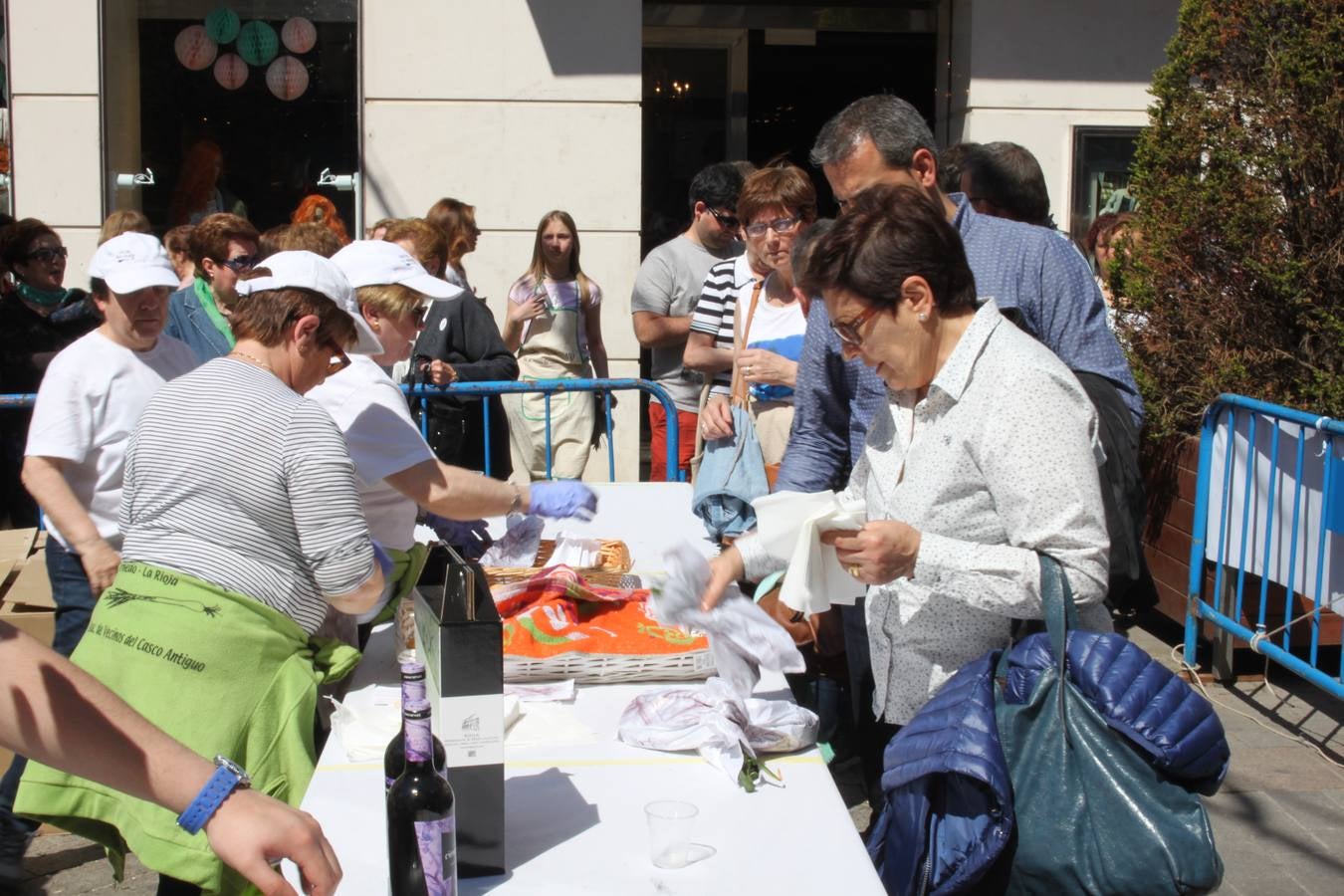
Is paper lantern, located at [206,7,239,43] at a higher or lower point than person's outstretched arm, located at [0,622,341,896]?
higher

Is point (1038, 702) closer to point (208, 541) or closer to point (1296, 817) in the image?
point (208, 541)

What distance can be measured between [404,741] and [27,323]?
571 cm

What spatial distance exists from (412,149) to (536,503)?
5468 mm

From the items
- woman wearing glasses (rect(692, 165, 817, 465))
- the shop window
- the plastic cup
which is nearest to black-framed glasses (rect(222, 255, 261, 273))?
woman wearing glasses (rect(692, 165, 817, 465))

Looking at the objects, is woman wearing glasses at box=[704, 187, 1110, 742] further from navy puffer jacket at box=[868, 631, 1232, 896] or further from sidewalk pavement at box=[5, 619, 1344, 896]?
sidewalk pavement at box=[5, 619, 1344, 896]

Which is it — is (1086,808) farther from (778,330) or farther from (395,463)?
(778,330)

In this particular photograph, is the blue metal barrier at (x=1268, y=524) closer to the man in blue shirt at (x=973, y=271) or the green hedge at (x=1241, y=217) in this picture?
the green hedge at (x=1241, y=217)

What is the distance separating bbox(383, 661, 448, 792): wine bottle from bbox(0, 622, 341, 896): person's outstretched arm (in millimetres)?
213

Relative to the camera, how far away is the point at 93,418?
400 cm

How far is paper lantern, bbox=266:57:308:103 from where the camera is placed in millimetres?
8695

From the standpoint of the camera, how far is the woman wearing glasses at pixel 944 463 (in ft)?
7.71

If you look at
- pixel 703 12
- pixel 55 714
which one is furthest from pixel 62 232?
pixel 55 714

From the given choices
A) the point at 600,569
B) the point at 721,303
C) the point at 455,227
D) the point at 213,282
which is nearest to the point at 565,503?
the point at 600,569

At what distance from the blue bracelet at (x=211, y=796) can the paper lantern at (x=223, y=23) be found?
7919 mm
